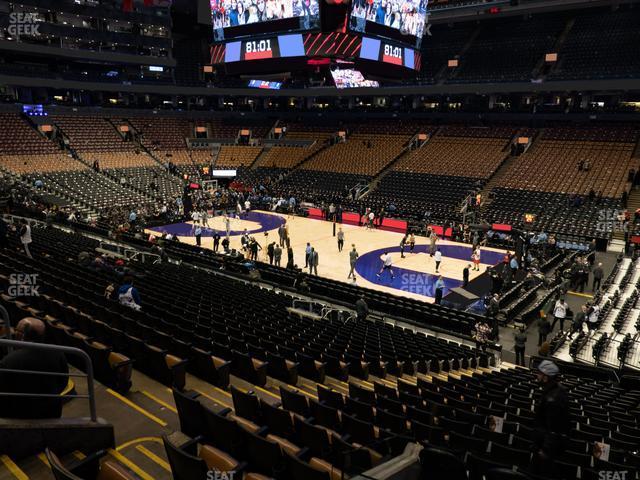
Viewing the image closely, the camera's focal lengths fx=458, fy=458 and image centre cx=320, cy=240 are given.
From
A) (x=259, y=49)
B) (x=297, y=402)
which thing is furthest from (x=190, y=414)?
(x=259, y=49)

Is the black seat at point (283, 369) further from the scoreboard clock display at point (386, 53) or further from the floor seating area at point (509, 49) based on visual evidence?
the floor seating area at point (509, 49)

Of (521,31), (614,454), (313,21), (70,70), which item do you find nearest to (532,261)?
(313,21)

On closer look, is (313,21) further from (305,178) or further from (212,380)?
(305,178)

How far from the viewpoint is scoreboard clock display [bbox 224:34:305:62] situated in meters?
16.8

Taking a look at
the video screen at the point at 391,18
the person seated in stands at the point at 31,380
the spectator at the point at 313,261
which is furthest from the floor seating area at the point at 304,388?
the video screen at the point at 391,18

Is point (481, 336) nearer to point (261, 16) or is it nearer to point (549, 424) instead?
point (549, 424)

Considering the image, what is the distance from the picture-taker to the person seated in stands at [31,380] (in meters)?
3.90

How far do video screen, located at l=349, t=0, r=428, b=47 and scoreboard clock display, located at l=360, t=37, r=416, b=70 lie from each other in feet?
1.02

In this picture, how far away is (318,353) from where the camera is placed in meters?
8.97

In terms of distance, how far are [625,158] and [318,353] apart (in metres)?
34.5

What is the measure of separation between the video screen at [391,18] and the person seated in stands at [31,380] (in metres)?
15.4

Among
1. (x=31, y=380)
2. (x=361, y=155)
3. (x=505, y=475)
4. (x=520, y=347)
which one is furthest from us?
(x=361, y=155)

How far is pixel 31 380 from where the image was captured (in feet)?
12.9

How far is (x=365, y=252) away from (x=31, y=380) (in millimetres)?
23430
